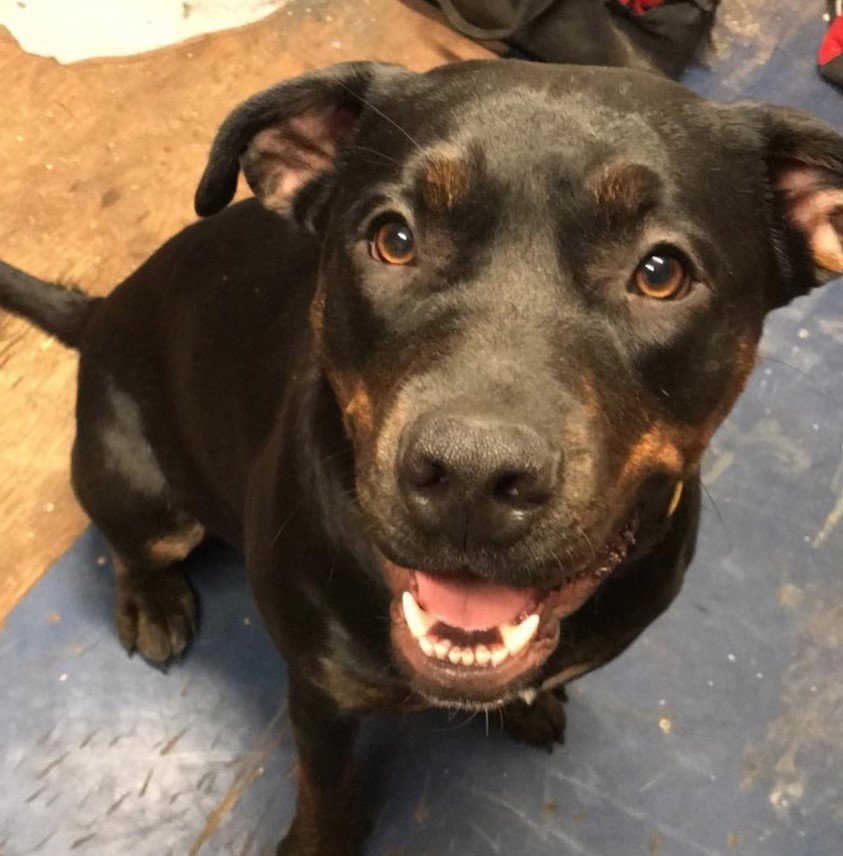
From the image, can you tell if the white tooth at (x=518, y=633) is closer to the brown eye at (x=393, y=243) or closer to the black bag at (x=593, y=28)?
the brown eye at (x=393, y=243)

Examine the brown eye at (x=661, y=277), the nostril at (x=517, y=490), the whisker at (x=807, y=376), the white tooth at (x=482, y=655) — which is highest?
the brown eye at (x=661, y=277)

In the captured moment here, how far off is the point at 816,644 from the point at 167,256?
6.17ft

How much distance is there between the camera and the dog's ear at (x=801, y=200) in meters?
1.56

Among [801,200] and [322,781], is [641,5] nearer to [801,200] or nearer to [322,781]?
[801,200]

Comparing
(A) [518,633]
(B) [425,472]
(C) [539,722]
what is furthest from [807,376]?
(B) [425,472]

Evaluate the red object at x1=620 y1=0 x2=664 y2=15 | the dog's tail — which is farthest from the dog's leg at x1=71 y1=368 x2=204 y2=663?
the red object at x1=620 y1=0 x2=664 y2=15

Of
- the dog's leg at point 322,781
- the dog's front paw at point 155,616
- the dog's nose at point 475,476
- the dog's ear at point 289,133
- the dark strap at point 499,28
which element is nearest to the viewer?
the dog's nose at point 475,476

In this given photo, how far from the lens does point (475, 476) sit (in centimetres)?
119

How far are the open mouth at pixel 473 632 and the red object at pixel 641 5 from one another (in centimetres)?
283

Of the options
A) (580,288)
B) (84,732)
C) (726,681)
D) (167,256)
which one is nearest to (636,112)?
(580,288)

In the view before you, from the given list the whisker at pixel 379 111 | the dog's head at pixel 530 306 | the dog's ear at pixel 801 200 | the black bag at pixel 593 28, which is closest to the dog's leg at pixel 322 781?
the dog's head at pixel 530 306

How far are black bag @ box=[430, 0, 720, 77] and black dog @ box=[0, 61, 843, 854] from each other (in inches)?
78.5

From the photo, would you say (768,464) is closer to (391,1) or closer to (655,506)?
(655,506)

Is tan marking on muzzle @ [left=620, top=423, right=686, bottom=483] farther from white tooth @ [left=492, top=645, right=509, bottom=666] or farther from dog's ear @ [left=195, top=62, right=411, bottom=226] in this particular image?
dog's ear @ [left=195, top=62, right=411, bottom=226]
